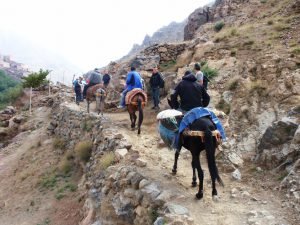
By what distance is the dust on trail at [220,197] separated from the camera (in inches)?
271

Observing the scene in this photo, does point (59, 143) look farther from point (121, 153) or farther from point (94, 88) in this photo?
point (121, 153)

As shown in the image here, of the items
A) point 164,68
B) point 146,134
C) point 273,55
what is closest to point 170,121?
point 146,134

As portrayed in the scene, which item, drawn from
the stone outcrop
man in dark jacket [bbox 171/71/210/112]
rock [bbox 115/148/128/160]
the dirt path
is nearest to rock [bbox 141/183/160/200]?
man in dark jacket [bbox 171/71/210/112]

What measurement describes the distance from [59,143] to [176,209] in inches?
472

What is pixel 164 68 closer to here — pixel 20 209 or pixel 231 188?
pixel 20 209

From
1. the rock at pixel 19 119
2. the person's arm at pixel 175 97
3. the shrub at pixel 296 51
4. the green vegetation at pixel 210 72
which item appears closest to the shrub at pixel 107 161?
the person's arm at pixel 175 97

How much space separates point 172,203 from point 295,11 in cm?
1550

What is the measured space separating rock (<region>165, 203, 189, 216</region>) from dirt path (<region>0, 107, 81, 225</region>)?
16.0ft

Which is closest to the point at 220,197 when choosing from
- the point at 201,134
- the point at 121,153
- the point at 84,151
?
the point at 201,134

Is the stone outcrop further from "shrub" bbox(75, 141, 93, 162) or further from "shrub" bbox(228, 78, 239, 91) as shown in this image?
"shrub" bbox(75, 141, 93, 162)

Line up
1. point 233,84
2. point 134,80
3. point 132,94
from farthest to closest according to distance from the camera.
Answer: point 233,84, point 134,80, point 132,94

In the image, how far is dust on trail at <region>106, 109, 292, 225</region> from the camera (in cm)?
687

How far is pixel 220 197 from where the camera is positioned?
A: 7809 mm

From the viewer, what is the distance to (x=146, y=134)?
1248 centimetres
